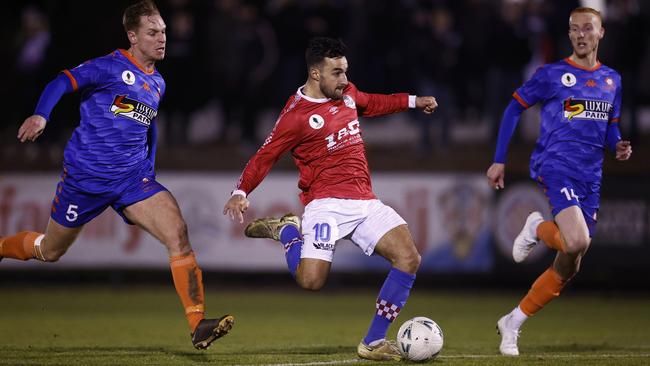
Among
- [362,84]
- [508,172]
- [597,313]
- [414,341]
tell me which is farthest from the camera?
[362,84]

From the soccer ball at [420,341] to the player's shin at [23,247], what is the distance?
3.26 metres

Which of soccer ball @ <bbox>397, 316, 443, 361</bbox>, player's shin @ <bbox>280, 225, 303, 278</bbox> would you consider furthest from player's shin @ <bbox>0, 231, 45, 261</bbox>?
soccer ball @ <bbox>397, 316, 443, 361</bbox>

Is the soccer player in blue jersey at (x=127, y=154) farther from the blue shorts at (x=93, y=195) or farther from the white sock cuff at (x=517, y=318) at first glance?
the white sock cuff at (x=517, y=318)

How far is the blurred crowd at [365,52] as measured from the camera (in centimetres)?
1587

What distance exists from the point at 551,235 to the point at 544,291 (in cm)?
49

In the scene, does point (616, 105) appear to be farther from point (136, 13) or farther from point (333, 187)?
point (136, 13)

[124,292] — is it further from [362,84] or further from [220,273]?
[362,84]

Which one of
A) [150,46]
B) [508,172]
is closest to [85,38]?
[508,172]

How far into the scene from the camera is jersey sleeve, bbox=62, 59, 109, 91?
7.73m

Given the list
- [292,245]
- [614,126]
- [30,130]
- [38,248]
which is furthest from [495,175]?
[38,248]

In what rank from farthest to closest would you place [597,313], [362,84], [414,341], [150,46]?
[362,84] → [597,313] → [150,46] → [414,341]

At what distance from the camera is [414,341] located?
7539 millimetres

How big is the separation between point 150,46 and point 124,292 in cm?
785

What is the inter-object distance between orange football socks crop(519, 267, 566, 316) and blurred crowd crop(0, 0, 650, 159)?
7752mm
